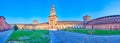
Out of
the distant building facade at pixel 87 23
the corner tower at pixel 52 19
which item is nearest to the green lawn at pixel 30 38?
the distant building facade at pixel 87 23

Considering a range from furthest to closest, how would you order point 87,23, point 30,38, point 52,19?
point 52,19 < point 87,23 < point 30,38

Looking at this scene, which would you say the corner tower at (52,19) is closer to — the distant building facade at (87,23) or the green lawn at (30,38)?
the distant building facade at (87,23)

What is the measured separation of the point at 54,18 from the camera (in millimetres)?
118500

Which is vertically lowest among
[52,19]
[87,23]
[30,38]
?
[30,38]

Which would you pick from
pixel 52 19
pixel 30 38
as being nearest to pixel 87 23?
pixel 52 19

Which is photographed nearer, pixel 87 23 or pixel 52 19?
pixel 87 23

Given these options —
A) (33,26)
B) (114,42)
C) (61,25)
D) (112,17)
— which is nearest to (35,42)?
(114,42)

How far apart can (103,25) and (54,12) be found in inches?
2541

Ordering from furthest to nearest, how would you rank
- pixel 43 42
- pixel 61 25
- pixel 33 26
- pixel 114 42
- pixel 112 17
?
pixel 33 26, pixel 61 25, pixel 112 17, pixel 43 42, pixel 114 42

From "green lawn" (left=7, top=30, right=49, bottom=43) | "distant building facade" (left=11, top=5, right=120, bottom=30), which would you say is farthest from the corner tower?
"green lawn" (left=7, top=30, right=49, bottom=43)

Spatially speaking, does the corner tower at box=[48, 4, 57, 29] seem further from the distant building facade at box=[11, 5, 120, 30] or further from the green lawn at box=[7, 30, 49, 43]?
the green lawn at box=[7, 30, 49, 43]

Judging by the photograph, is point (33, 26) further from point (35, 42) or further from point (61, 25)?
point (35, 42)

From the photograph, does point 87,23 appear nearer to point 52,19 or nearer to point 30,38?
point 52,19

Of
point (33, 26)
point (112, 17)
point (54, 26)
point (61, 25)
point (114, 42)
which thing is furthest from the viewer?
point (33, 26)
